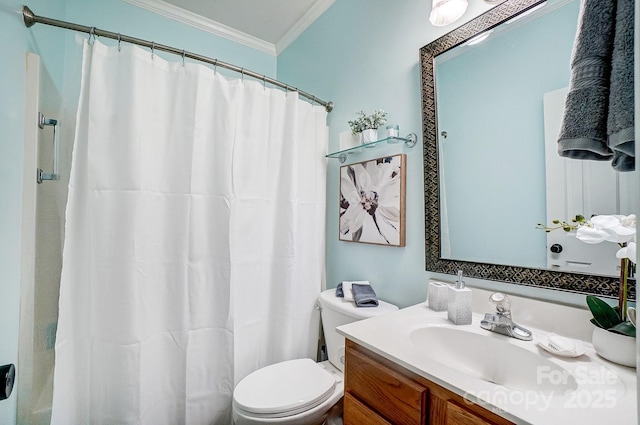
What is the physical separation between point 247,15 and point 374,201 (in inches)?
68.2

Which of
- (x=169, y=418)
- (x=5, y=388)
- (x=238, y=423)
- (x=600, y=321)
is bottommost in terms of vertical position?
(x=169, y=418)

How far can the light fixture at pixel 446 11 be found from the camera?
1.09m

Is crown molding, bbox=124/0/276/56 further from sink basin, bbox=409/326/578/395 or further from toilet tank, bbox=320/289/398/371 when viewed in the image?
sink basin, bbox=409/326/578/395

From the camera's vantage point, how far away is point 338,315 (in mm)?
1376

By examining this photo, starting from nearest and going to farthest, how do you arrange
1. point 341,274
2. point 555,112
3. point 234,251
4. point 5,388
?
1. point 5,388
2. point 555,112
3. point 234,251
4. point 341,274

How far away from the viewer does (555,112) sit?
0.88 m

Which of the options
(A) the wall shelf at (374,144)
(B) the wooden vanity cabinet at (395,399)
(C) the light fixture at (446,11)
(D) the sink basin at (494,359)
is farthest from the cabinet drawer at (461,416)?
(C) the light fixture at (446,11)

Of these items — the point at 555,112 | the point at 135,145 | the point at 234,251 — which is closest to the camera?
the point at 555,112

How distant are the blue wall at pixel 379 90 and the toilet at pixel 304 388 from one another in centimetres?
21

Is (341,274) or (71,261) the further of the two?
(341,274)

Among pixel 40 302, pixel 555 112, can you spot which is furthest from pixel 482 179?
pixel 40 302

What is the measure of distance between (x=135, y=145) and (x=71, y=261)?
0.53 m

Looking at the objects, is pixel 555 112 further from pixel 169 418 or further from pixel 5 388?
pixel 169 418

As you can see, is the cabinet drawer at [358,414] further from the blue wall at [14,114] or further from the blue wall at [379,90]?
the blue wall at [14,114]
